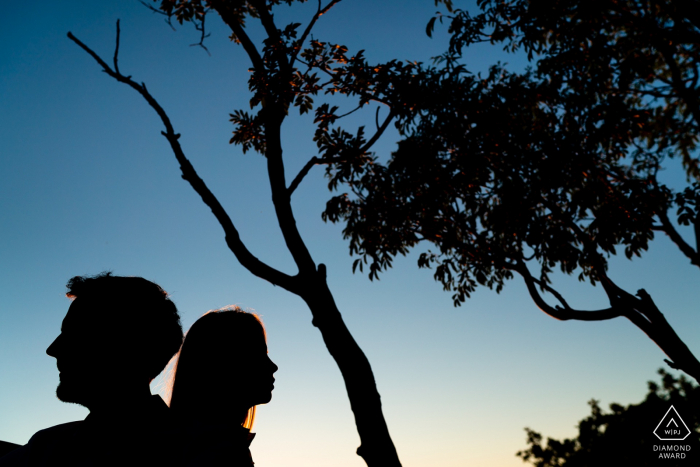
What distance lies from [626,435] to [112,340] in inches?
405

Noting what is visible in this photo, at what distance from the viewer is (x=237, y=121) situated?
7.83 metres

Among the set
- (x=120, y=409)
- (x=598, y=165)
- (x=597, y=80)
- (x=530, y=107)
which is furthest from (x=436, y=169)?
(x=120, y=409)

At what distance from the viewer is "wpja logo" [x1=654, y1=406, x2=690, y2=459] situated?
753 cm

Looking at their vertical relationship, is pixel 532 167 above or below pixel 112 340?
above

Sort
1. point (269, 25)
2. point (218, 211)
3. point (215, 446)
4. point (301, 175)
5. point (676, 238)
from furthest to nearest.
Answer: point (676, 238), point (269, 25), point (301, 175), point (218, 211), point (215, 446)

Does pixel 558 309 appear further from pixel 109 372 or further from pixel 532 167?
pixel 109 372

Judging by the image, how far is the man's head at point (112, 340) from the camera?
1725 mm

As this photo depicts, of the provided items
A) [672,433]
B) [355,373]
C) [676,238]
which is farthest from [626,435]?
[355,373]

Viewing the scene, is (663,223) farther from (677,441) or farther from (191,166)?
(191,166)

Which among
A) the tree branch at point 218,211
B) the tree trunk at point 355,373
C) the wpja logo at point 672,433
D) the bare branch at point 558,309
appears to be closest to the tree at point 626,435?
the wpja logo at point 672,433

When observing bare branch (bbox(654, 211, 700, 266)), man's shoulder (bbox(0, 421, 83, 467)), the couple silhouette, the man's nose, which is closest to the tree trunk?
the couple silhouette

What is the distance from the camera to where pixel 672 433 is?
807 centimetres

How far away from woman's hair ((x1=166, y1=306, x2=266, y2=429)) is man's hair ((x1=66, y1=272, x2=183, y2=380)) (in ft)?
1.36

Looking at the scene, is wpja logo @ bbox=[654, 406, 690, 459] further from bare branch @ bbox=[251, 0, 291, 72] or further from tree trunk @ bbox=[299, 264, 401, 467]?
bare branch @ bbox=[251, 0, 291, 72]
